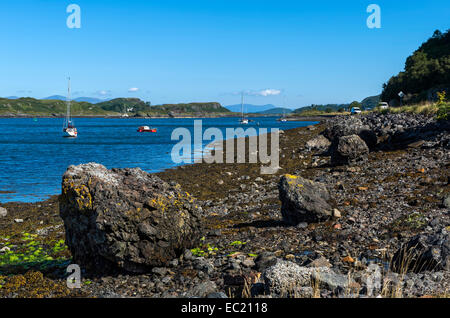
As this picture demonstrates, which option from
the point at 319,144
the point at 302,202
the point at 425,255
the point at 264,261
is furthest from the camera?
the point at 319,144

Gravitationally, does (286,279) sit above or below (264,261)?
above

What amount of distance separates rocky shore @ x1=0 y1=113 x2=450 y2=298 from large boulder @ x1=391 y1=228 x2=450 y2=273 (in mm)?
22

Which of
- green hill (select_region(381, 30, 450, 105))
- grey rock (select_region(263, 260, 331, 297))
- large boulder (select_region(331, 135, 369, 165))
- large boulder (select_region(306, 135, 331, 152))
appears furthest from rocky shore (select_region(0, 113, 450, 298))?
green hill (select_region(381, 30, 450, 105))

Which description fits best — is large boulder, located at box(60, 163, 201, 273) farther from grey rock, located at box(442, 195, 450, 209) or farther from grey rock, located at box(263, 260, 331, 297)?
grey rock, located at box(442, 195, 450, 209)

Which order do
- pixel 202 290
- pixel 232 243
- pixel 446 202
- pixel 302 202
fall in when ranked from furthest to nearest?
pixel 446 202 < pixel 302 202 < pixel 232 243 < pixel 202 290

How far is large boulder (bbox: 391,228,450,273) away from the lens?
8.75 meters

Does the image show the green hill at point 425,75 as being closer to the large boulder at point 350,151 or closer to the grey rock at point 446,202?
the large boulder at point 350,151

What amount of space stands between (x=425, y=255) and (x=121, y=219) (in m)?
7.12

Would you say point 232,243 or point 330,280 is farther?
point 232,243

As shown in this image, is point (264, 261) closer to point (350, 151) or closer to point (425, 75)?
point (350, 151)

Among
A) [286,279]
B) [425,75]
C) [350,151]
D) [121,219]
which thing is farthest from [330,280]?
[425,75]

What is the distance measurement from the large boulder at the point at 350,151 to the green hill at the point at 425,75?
Answer: 42.0 m

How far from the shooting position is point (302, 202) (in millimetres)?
13750
